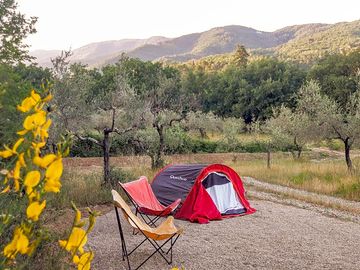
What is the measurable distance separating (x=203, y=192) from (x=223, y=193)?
29.1 inches

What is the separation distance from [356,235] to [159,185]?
4.46 m

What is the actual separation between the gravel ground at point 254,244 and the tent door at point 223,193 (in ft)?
1.27

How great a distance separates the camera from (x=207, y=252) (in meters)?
6.39

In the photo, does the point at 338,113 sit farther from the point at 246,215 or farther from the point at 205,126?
the point at 205,126

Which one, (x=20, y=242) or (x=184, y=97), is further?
(x=184, y=97)

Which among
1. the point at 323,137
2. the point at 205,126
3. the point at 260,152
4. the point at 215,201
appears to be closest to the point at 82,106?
the point at 215,201

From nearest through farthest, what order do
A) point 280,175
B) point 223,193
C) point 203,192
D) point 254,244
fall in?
point 254,244
point 203,192
point 223,193
point 280,175

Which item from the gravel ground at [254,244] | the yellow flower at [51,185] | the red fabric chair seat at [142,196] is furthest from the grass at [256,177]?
the yellow flower at [51,185]

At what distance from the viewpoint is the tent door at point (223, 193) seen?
936 cm

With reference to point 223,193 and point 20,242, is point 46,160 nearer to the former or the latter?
point 20,242

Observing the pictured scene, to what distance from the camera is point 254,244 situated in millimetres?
6980

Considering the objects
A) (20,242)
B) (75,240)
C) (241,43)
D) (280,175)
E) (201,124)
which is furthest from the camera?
(241,43)

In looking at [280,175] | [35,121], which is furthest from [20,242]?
[280,175]

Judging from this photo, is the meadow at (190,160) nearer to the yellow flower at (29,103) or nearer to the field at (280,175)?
the field at (280,175)
